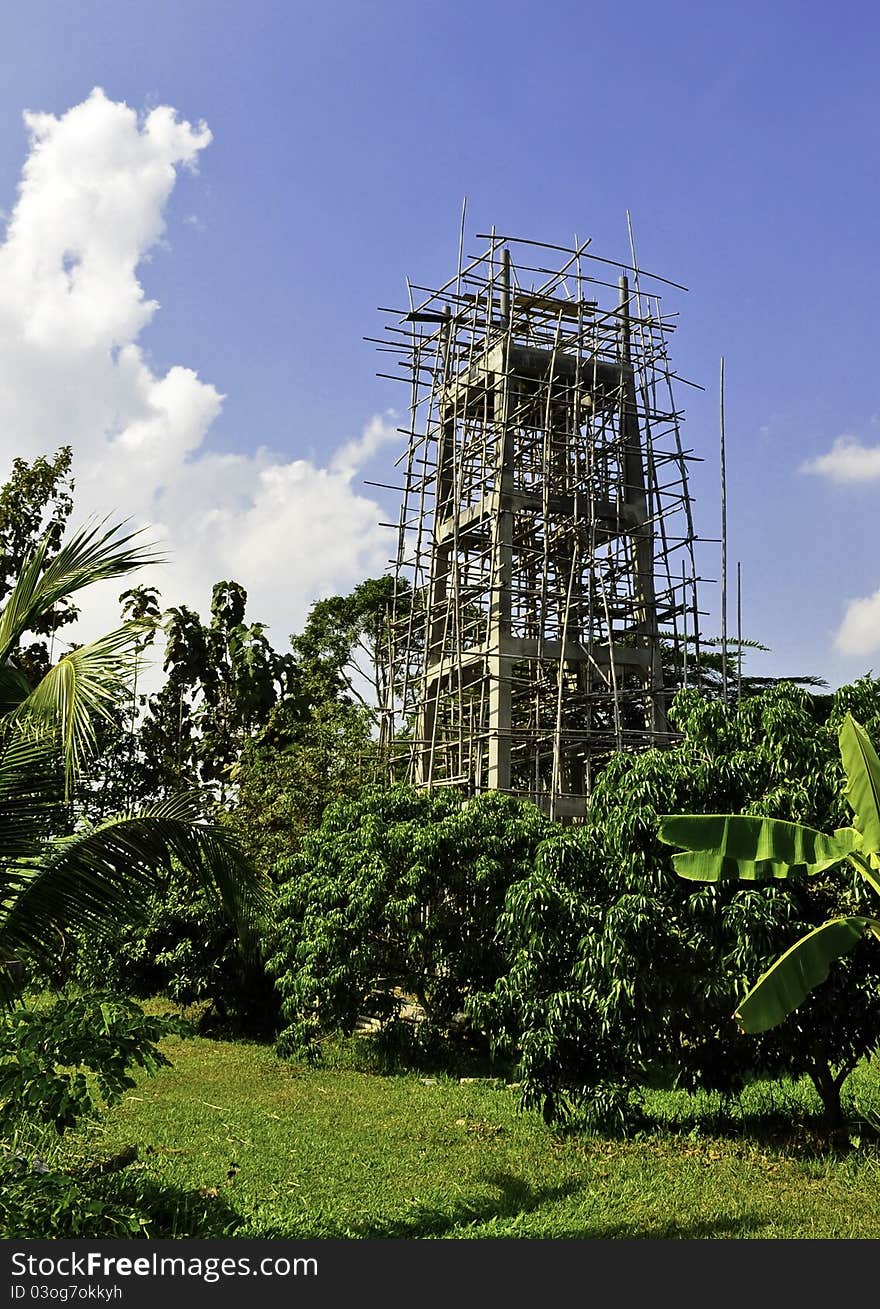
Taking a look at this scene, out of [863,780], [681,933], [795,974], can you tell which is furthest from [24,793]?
[863,780]

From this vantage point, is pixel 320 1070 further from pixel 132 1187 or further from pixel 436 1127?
pixel 132 1187

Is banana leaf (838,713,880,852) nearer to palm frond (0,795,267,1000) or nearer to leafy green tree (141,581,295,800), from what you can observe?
palm frond (0,795,267,1000)

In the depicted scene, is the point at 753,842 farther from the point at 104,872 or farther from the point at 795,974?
the point at 104,872

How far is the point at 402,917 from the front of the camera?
1225 cm

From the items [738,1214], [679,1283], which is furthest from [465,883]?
[679,1283]

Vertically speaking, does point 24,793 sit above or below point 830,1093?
above

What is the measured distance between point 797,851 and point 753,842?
28 cm

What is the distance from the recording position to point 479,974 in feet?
40.7

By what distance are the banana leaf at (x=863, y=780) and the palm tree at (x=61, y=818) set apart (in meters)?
3.96

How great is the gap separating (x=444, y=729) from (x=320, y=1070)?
985 cm

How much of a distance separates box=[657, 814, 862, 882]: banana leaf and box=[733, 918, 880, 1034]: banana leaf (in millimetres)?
416

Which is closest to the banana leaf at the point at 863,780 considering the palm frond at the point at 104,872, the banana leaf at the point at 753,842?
the banana leaf at the point at 753,842

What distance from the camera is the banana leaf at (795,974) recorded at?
6582 mm

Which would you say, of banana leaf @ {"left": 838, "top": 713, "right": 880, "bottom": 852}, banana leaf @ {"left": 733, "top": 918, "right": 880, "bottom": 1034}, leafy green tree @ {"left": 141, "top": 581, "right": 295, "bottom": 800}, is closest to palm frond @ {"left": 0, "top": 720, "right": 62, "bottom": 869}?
banana leaf @ {"left": 733, "top": 918, "right": 880, "bottom": 1034}
